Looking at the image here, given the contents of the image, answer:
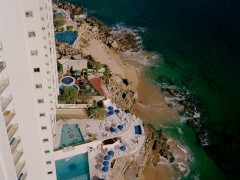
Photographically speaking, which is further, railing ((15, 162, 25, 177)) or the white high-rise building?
railing ((15, 162, 25, 177))

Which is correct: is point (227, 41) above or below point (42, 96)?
below

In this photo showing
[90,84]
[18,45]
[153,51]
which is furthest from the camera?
[153,51]

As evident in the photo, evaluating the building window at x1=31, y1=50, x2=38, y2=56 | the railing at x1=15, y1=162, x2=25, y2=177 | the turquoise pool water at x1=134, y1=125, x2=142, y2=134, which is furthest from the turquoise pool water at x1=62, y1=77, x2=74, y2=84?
the railing at x1=15, y1=162, x2=25, y2=177

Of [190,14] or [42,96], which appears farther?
[190,14]

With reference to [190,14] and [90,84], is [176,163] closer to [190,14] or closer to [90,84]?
[90,84]

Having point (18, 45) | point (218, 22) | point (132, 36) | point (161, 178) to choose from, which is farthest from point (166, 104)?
point (18, 45)

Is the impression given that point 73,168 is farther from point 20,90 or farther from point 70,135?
point 20,90

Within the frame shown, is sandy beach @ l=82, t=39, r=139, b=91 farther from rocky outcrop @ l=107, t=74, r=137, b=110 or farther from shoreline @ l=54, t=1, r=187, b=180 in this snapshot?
rocky outcrop @ l=107, t=74, r=137, b=110
